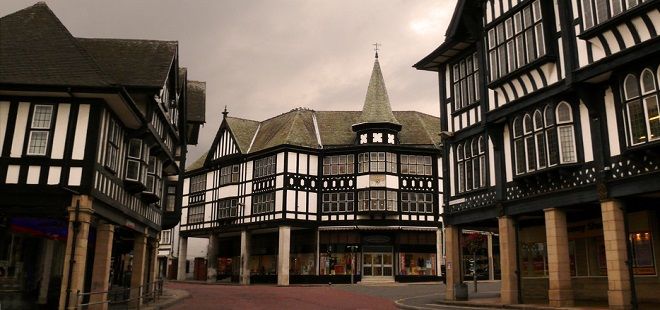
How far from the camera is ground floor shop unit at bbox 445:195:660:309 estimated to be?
16.6m

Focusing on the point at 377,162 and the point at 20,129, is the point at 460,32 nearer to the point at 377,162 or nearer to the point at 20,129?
the point at 20,129

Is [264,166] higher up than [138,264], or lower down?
higher up

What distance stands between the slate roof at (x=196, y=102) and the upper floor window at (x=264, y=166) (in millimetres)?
16336

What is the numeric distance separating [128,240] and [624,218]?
27746 millimetres

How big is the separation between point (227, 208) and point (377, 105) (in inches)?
727

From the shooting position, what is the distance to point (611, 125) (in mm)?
17281

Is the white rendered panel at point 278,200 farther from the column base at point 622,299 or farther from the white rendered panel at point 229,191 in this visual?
the column base at point 622,299

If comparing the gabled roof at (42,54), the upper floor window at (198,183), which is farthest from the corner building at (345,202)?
the gabled roof at (42,54)

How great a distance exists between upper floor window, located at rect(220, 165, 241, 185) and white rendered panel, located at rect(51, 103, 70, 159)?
37.4 meters

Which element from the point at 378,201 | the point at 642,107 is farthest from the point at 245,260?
the point at 642,107

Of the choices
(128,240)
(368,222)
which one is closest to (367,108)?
(368,222)

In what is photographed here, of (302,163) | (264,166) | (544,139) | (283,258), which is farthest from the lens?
(264,166)

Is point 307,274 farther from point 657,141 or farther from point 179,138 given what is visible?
point 657,141

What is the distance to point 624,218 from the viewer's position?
16766mm
